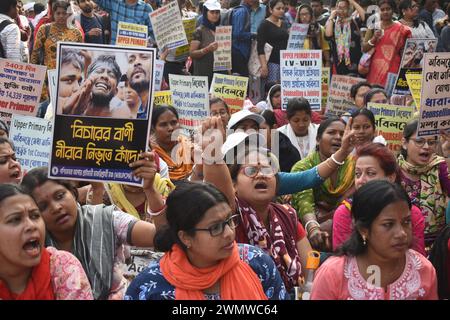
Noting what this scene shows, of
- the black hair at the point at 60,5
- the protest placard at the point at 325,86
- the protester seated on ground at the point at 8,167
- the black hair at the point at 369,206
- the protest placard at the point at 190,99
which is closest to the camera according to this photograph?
the black hair at the point at 369,206

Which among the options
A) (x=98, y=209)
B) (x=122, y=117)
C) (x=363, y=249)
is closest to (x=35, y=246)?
(x=98, y=209)

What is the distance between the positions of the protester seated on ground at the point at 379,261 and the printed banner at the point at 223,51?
9.05m

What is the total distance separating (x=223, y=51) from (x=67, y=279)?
9501 millimetres

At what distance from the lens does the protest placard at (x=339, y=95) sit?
10594 mm

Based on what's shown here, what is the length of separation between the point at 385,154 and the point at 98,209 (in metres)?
1.77

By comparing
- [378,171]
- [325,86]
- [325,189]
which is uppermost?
[325,86]

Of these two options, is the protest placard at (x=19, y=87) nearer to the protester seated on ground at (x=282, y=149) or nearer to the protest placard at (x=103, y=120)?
the protester seated on ground at (x=282, y=149)

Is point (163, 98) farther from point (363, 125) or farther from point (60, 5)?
point (60, 5)

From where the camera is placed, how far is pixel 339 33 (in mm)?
13562

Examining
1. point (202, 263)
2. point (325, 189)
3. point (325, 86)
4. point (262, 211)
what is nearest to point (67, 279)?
point (202, 263)

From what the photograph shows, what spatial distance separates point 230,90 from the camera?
1009cm

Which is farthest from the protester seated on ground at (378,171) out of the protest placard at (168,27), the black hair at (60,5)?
the black hair at (60,5)

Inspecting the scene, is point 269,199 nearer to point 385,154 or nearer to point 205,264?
point 385,154

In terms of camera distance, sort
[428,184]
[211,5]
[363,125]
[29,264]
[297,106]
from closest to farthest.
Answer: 1. [29,264]
2. [428,184]
3. [363,125]
4. [297,106]
5. [211,5]
